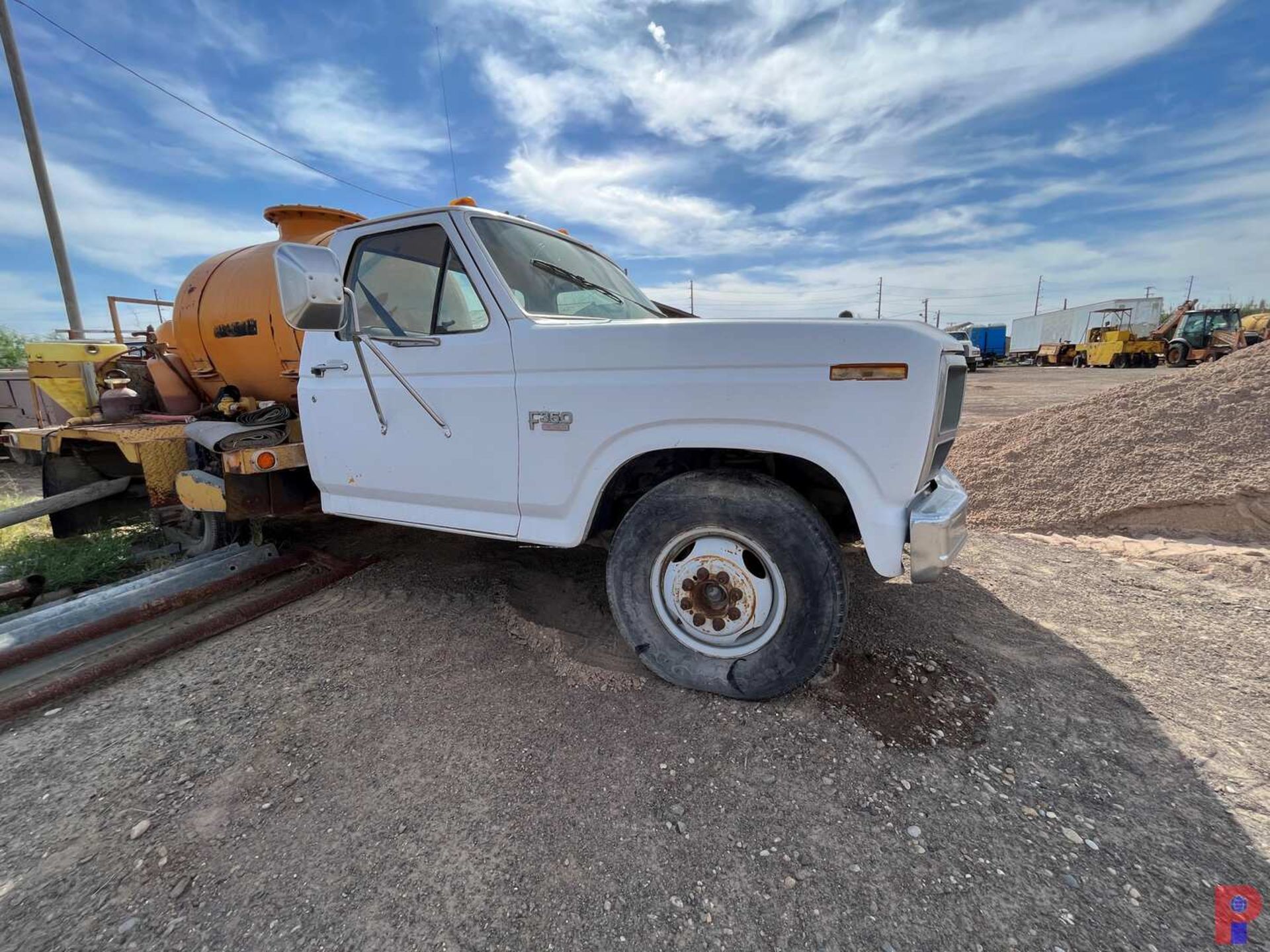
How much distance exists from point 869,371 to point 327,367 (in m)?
2.84

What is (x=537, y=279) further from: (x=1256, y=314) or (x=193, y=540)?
(x=1256, y=314)

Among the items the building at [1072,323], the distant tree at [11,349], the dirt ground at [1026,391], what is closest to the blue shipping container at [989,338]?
the building at [1072,323]

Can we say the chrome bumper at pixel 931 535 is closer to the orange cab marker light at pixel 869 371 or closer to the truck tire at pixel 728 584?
the truck tire at pixel 728 584

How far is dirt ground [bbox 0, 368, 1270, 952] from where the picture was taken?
61.9 inches

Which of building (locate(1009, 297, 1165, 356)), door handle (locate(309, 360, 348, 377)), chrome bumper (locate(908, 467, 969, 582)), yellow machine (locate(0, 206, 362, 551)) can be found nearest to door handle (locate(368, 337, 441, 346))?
door handle (locate(309, 360, 348, 377))

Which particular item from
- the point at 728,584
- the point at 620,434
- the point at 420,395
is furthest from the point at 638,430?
the point at 420,395

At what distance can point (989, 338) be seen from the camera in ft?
139

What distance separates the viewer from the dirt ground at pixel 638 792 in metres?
1.57

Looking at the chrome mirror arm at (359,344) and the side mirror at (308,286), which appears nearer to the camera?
the side mirror at (308,286)

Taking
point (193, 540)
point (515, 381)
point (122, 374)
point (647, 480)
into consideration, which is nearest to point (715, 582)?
point (647, 480)

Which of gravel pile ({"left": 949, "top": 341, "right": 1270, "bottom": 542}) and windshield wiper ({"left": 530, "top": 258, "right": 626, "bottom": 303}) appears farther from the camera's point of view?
gravel pile ({"left": 949, "top": 341, "right": 1270, "bottom": 542})

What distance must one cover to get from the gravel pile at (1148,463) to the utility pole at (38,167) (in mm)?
12001

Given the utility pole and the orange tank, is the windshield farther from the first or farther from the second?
the utility pole

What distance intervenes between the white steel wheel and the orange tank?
295 centimetres
